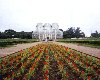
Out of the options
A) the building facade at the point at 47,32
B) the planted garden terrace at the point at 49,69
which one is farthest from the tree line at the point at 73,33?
the planted garden terrace at the point at 49,69

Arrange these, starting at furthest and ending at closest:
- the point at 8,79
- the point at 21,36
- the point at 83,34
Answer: the point at 83,34
the point at 21,36
the point at 8,79

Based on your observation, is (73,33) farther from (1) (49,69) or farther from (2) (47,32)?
(1) (49,69)

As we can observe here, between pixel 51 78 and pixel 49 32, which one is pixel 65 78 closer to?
pixel 51 78

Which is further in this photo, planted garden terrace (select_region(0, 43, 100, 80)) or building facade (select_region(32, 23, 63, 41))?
building facade (select_region(32, 23, 63, 41))

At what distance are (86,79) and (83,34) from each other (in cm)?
10877

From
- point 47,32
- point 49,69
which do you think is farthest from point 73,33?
point 49,69

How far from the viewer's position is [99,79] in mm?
5629

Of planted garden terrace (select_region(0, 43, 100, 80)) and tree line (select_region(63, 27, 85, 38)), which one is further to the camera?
tree line (select_region(63, 27, 85, 38))

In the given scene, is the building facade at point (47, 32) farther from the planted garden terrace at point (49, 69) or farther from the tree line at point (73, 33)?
the planted garden terrace at point (49, 69)

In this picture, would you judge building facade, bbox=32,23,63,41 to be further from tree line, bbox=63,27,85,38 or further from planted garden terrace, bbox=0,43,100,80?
planted garden terrace, bbox=0,43,100,80

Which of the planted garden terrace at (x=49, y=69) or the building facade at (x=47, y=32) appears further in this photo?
the building facade at (x=47, y=32)

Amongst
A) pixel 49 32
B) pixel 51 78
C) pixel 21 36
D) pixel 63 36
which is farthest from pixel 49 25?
pixel 51 78

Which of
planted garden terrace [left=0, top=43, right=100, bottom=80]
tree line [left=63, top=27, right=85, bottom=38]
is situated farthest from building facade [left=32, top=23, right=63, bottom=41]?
planted garden terrace [left=0, top=43, right=100, bottom=80]

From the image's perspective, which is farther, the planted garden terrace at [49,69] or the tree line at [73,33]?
the tree line at [73,33]
